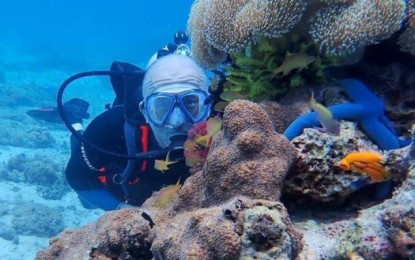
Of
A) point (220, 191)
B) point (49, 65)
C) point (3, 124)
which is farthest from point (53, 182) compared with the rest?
point (49, 65)

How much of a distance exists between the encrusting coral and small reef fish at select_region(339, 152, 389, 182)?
1.07ft

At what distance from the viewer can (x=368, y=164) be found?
2111 mm

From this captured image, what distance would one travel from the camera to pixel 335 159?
2.30 meters

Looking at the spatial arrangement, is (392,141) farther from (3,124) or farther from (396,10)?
(3,124)

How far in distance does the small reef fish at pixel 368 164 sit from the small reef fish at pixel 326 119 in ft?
1.06

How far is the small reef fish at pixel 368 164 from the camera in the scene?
2.11 metres

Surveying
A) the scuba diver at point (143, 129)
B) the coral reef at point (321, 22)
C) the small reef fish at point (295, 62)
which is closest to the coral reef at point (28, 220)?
the scuba diver at point (143, 129)

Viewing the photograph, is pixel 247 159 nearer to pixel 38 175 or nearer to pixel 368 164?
pixel 368 164

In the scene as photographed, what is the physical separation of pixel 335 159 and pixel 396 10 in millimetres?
1143

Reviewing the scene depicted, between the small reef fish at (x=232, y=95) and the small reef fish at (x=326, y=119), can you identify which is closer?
the small reef fish at (x=326, y=119)

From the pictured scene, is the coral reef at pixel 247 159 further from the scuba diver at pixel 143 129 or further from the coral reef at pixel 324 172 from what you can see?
the scuba diver at pixel 143 129

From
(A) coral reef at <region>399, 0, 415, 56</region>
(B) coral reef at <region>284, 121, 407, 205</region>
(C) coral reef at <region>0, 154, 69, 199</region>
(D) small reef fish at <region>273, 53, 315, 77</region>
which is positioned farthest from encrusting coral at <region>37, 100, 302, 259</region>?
(C) coral reef at <region>0, 154, 69, 199</region>

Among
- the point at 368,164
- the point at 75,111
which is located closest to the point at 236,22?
the point at 368,164

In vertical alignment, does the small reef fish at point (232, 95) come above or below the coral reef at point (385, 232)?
above
